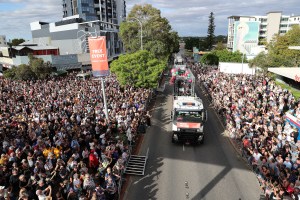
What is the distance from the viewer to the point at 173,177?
13.0 metres

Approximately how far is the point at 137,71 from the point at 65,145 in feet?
52.9

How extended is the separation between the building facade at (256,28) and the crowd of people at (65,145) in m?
56.7

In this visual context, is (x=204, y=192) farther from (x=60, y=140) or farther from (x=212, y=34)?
(x=212, y=34)

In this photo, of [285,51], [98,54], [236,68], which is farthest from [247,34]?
[98,54]

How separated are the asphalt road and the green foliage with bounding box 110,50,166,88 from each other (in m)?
9.88

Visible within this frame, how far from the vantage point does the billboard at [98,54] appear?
45.8 feet

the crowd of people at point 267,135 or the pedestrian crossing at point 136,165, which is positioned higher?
the crowd of people at point 267,135

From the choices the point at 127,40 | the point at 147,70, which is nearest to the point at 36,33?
the point at 127,40

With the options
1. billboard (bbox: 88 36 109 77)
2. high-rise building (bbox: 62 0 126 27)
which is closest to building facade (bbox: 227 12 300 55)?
high-rise building (bbox: 62 0 126 27)

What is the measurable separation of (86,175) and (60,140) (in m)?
3.81

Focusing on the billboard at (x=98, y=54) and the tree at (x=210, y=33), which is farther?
the tree at (x=210, y=33)

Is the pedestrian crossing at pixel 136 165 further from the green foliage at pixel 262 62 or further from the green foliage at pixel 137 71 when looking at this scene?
the green foliage at pixel 262 62

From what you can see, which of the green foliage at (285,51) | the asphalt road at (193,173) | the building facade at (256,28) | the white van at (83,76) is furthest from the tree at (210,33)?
the asphalt road at (193,173)

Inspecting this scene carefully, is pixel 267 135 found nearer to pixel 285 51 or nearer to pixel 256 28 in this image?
pixel 285 51
